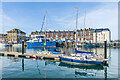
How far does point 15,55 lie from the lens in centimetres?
3119

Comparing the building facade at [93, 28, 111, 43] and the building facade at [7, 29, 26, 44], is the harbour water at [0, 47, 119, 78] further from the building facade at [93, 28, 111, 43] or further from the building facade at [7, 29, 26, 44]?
the building facade at [7, 29, 26, 44]

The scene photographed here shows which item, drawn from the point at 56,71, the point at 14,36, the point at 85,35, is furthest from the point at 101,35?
the point at 14,36

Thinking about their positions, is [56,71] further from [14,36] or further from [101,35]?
[14,36]

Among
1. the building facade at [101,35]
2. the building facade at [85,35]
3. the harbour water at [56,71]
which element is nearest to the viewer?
the harbour water at [56,71]

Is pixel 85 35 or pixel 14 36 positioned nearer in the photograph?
pixel 85 35

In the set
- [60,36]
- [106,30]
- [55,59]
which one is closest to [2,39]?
[60,36]

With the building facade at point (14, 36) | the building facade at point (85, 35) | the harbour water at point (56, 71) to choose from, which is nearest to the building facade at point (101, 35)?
the building facade at point (85, 35)

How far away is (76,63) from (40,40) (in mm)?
62464

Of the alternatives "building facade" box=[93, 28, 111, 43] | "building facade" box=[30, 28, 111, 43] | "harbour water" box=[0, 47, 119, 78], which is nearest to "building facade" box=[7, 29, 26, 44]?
"building facade" box=[30, 28, 111, 43]

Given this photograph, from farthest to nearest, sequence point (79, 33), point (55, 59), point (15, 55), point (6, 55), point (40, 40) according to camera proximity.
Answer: point (79, 33)
point (40, 40)
point (6, 55)
point (15, 55)
point (55, 59)

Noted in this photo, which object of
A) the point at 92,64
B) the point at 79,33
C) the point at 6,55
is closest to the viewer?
the point at 92,64

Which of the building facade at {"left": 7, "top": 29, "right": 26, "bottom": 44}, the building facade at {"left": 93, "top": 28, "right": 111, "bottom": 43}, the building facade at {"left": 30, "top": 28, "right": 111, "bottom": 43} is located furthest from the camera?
the building facade at {"left": 7, "top": 29, "right": 26, "bottom": 44}

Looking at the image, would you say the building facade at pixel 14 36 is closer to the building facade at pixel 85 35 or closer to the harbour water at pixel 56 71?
Result: the building facade at pixel 85 35

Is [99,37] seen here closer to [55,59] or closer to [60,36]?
[60,36]
